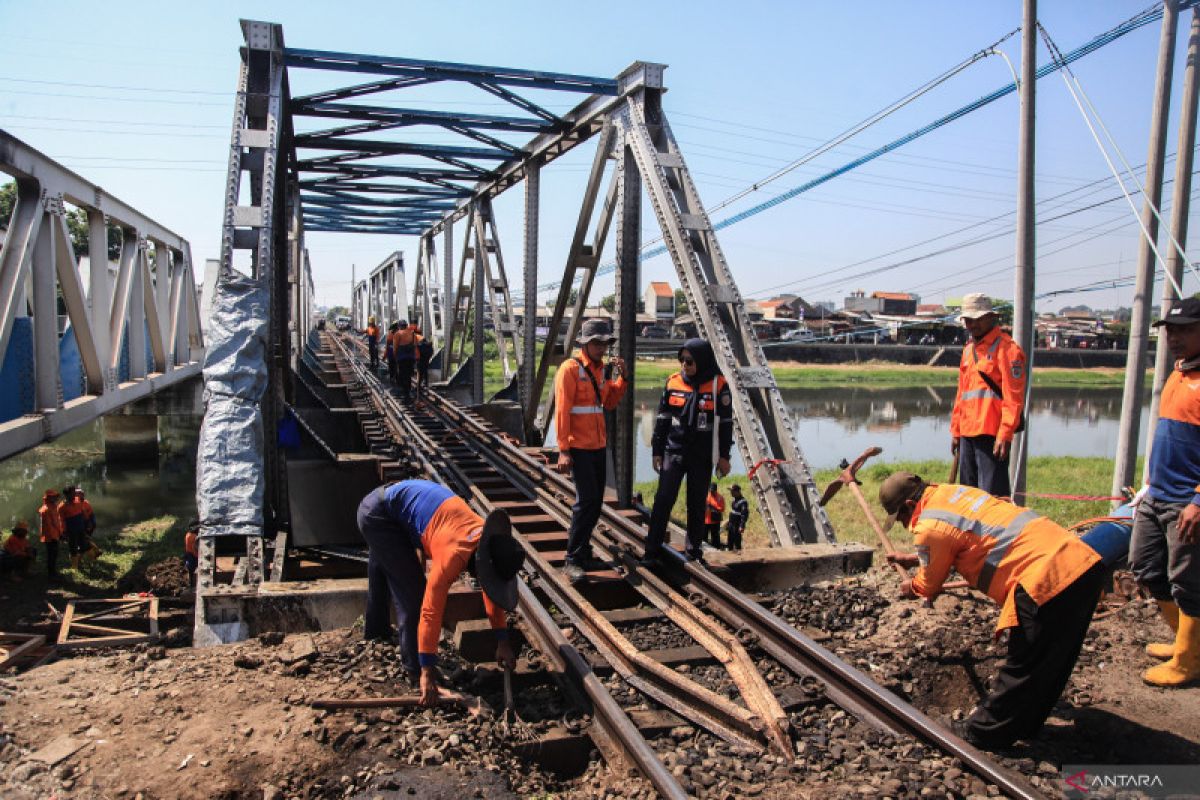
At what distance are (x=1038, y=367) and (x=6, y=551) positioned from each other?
216 ft

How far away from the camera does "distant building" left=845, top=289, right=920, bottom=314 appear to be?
99875mm

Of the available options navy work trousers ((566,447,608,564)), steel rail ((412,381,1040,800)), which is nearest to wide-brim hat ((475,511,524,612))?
steel rail ((412,381,1040,800))

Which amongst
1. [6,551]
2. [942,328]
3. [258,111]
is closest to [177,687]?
[258,111]

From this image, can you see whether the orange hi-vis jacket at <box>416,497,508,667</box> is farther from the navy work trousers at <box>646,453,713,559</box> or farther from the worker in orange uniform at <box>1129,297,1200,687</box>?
the worker in orange uniform at <box>1129,297,1200,687</box>

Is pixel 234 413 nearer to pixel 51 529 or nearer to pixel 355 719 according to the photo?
pixel 355 719

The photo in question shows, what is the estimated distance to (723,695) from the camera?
4.43 metres

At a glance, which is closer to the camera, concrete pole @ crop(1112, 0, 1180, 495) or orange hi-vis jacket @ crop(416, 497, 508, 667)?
orange hi-vis jacket @ crop(416, 497, 508, 667)

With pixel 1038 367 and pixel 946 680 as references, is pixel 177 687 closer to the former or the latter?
pixel 946 680

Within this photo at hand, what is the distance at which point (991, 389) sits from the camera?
595 cm

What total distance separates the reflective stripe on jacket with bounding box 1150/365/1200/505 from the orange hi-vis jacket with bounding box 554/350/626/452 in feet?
11.5

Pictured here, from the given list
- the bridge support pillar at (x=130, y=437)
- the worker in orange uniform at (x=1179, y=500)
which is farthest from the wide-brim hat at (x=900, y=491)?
the bridge support pillar at (x=130, y=437)

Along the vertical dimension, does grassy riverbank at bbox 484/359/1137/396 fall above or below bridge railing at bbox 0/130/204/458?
below

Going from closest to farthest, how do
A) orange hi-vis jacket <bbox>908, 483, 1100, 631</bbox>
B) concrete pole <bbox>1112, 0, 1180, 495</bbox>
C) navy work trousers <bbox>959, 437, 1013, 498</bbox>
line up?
orange hi-vis jacket <bbox>908, 483, 1100, 631</bbox> → navy work trousers <bbox>959, 437, 1013, 498</bbox> → concrete pole <bbox>1112, 0, 1180, 495</bbox>

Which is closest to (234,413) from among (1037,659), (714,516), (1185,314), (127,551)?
(1037,659)
